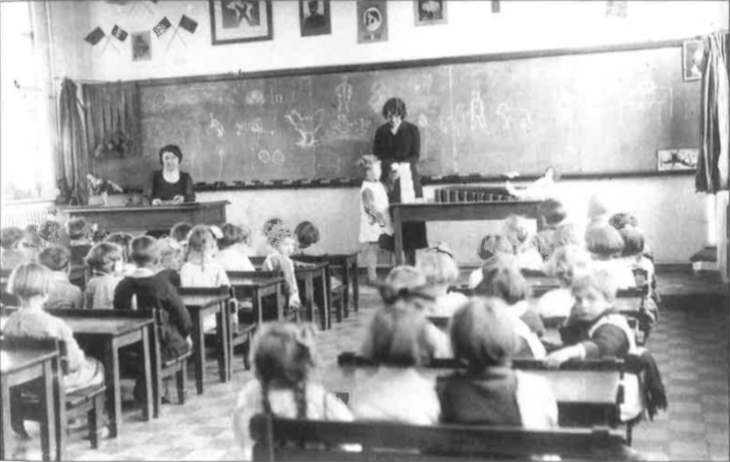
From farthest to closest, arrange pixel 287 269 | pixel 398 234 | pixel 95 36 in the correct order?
pixel 95 36, pixel 398 234, pixel 287 269

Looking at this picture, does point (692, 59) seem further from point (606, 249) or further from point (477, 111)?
point (606, 249)

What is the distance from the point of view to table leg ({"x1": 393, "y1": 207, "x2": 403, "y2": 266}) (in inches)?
223

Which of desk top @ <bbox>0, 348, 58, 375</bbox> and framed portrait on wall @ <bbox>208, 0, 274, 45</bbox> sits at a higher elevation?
framed portrait on wall @ <bbox>208, 0, 274, 45</bbox>

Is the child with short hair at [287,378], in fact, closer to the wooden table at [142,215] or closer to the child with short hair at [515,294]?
the child with short hair at [515,294]

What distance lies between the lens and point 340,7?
22.2 ft

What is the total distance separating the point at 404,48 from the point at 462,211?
1.89m

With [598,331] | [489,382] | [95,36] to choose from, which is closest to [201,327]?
[598,331]

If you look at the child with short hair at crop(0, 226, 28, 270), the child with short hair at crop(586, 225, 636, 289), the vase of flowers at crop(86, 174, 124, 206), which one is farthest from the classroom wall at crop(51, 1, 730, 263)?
the child with short hair at crop(586, 225, 636, 289)

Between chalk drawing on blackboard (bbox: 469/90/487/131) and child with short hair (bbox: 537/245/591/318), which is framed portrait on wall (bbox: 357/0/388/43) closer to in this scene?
chalk drawing on blackboard (bbox: 469/90/487/131)

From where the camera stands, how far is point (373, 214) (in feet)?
21.2

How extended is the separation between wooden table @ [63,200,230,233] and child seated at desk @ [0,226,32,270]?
1.55 meters

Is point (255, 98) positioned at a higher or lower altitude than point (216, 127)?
higher

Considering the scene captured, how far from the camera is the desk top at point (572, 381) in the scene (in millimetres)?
1918

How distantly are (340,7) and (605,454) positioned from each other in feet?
18.7
